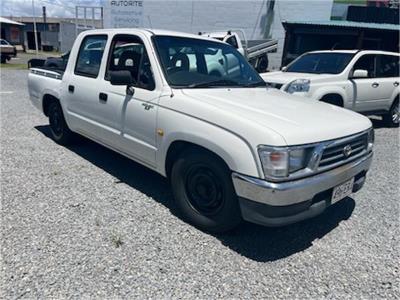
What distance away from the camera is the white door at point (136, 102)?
3480mm

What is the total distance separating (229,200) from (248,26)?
23.4 metres

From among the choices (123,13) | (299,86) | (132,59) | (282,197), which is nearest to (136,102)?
(132,59)

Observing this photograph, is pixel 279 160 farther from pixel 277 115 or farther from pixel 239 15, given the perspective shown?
pixel 239 15

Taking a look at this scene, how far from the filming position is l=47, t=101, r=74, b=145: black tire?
17.5 ft

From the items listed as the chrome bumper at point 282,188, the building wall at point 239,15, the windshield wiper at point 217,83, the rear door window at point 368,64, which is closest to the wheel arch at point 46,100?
the windshield wiper at point 217,83

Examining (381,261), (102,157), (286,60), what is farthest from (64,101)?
(286,60)

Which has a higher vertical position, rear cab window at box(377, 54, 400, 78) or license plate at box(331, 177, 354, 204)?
rear cab window at box(377, 54, 400, 78)

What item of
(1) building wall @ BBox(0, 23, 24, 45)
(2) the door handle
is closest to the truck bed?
(2) the door handle

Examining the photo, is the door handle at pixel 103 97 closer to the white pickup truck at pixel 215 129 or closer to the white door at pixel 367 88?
the white pickup truck at pixel 215 129

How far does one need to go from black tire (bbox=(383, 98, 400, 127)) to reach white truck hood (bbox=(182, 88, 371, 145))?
242 inches

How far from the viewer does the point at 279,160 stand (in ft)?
8.29

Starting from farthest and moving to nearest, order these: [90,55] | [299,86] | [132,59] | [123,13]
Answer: [123,13] < [299,86] < [90,55] < [132,59]

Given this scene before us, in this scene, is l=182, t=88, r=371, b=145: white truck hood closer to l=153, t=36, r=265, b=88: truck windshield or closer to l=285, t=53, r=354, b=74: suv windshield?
l=153, t=36, r=265, b=88: truck windshield

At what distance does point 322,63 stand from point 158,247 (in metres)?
6.59
